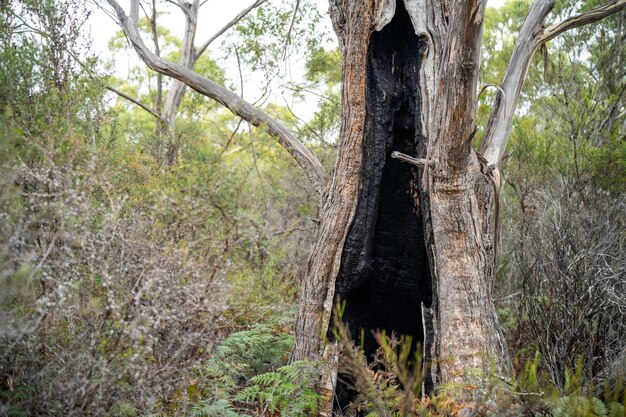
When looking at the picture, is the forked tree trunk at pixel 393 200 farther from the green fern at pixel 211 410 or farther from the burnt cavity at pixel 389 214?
the green fern at pixel 211 410

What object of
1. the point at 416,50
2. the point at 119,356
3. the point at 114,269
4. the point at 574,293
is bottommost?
the point at 119,356

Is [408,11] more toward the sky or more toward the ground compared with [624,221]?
more toward the sky

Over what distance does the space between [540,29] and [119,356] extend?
445cm

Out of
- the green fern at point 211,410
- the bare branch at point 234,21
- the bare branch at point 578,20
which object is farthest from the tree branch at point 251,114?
the bare branch at point 234,21

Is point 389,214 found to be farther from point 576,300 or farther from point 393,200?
point 576,300

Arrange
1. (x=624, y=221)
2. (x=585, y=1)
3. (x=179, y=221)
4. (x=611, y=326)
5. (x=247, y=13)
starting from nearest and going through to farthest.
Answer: (x=179, y=221)
(x=611, y=326)
(x=624, y=221)
(x=585, y=1)
(x=247, y=13)

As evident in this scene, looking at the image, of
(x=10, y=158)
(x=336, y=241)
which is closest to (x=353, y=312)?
(x=336, y=241)

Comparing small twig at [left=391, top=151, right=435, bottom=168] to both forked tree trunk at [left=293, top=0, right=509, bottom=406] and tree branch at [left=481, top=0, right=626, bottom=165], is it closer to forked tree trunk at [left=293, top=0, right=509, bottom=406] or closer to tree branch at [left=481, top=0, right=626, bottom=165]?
forked tree trunk at [left=293, top=0, right=509, bottom=406]

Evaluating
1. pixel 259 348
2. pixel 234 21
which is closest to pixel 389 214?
pixel 259 348

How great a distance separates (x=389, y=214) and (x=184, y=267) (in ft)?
6.82

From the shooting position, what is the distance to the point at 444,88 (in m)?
4.04

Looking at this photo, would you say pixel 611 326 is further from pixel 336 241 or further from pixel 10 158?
pixel 10 158

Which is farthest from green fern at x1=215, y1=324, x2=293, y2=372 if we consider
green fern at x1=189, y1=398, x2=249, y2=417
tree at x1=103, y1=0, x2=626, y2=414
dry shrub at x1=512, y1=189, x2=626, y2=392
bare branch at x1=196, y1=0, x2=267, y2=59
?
bare branch at x1=196, y1=0, x2=267, y2=59

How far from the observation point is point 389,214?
Answer: 193 inches
